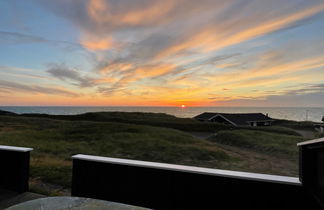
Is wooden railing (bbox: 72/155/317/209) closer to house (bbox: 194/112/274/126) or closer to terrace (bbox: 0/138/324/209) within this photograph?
terrace (bbox: 0/138/324/209)

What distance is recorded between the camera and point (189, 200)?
6.91 ft

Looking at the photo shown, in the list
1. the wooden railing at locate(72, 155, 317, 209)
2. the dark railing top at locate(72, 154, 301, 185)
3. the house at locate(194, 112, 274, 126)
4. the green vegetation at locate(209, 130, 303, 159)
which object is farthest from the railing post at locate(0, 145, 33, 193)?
the house at locate(194, 112, 274, 126)

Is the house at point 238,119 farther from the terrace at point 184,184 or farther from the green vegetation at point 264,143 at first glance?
the terrace at point 184,184

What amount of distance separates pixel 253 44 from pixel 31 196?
7225 millimetres

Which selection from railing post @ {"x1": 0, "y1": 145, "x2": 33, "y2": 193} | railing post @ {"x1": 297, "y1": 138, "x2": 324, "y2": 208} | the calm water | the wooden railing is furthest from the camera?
the calm water

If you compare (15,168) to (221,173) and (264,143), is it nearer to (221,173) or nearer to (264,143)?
(221,173)

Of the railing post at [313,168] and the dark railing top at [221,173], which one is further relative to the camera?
the dark railing top at [221,173]

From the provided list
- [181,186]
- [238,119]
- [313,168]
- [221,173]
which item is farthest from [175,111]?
[313,168]

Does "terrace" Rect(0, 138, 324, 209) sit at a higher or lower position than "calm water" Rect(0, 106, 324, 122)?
lower

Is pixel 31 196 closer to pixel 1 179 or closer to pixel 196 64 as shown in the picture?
pixel 1 179

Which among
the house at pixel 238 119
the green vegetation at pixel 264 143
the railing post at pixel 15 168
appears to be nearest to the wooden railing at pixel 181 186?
the railing post at pixel 15 168

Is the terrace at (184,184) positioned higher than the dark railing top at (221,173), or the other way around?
the dark railing top at (221,173)

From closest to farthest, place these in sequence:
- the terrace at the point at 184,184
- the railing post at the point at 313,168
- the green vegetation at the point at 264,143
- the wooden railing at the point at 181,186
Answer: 1. the railing post at the point at 313,168
2. the terrace at the point at 184,184
3. the wooden railing at the point at 181,186
4. the green vegetation at the point at 264,143

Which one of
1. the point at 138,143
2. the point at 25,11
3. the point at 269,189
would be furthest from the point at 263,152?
the point at 25,11
